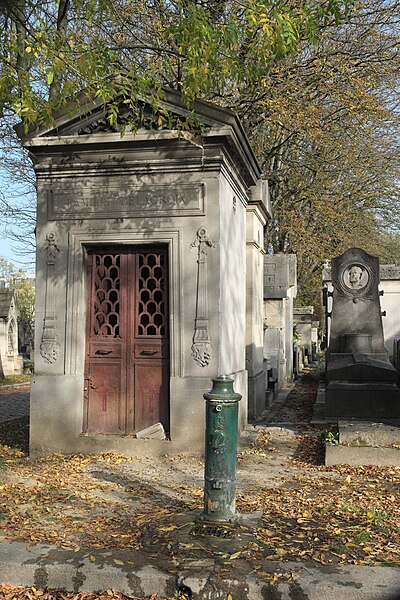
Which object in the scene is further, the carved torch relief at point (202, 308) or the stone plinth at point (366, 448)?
the carved torch relief at point (202, 308)

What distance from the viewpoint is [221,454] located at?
17.3 feet

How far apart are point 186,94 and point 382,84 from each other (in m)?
13.9

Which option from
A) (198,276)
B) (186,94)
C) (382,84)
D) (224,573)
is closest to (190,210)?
(198,276)

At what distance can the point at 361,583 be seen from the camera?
4.27 metres

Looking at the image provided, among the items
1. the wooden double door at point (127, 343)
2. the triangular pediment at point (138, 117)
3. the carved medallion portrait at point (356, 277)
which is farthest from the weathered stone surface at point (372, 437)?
the carved medallion portrait at point (356, 277)

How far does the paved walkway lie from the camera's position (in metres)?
14.1

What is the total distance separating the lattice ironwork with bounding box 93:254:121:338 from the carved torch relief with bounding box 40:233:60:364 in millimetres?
544

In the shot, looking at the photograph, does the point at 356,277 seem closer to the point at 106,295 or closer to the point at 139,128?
the point at 106,295

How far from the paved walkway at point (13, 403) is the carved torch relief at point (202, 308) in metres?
5.93

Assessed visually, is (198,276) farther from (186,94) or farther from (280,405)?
(280,405)

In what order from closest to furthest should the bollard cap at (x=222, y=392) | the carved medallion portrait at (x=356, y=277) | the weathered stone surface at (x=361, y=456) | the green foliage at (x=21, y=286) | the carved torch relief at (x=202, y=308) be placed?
the bollard cap at (x=222, y=392)
the weathered stone surface at (x=361, y=456)
the carved torch relief at (x=202, y=308)
the carved medallion portrait at (x=356, y=277)
the green foliage at (x=21, y=286)

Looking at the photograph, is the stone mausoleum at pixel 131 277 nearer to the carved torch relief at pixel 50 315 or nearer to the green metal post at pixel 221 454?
the carved torch relief at pixel 50 315

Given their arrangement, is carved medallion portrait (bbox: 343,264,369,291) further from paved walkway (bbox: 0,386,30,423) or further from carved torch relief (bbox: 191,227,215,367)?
paved walkway (bbox: 0,386,30,423)

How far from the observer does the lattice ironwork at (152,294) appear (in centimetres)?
882
